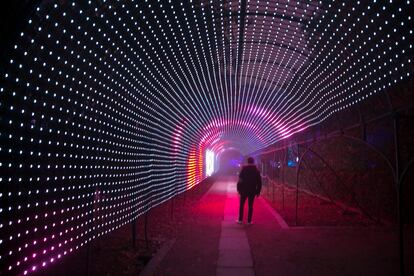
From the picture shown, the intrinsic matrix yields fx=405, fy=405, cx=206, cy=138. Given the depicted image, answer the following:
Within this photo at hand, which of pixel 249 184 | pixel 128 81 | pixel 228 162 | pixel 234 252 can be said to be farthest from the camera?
pixel 228 162

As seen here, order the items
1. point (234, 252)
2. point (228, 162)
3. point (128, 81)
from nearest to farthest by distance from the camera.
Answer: point (128, 81) < point (234, 252) < point (228, 162)

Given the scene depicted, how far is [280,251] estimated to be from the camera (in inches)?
300

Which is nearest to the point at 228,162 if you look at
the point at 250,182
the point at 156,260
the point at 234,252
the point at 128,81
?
the point at 250,182

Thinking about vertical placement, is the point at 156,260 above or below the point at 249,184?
below

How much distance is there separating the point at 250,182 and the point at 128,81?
5.69 m

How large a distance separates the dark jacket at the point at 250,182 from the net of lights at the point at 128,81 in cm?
222

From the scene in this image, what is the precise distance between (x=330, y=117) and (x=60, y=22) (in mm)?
11541

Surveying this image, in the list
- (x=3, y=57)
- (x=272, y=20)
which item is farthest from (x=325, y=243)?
(x=3, y=57)

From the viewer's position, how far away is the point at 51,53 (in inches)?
159

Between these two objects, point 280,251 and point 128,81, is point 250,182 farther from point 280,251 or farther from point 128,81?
point 128,81

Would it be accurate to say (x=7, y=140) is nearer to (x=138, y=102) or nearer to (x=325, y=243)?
(x=138, y=102)

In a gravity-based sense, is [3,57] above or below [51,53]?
A: below

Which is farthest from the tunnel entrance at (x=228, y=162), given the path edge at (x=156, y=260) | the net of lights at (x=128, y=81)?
the path edge at (x=156, y=260)

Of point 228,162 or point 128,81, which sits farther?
point 228,162
